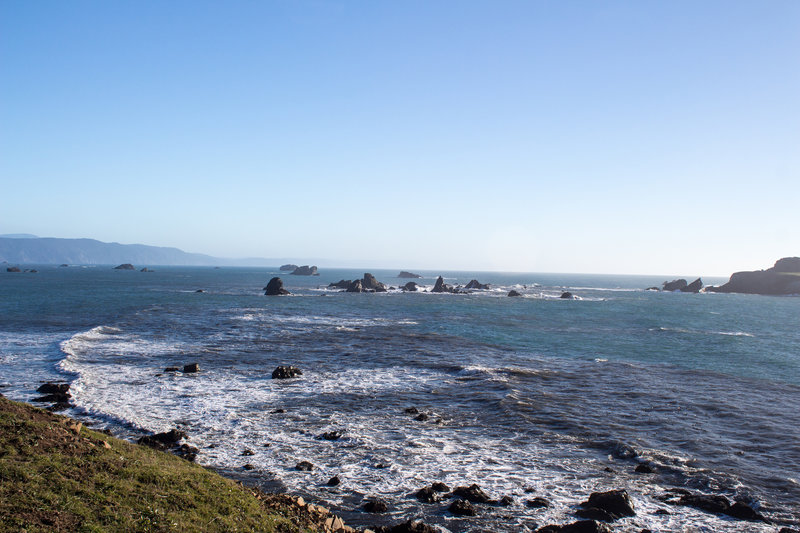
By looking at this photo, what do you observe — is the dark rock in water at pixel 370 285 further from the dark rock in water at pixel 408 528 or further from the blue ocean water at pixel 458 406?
the dark rock in water at pixel 408 528

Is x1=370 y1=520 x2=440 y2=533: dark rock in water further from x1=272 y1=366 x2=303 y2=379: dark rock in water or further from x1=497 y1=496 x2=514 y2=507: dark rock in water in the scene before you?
x1=272 y1=366 x2=303 y2=379: dark rock in water

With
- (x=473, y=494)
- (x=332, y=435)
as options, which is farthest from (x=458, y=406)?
(x=473, y=494)

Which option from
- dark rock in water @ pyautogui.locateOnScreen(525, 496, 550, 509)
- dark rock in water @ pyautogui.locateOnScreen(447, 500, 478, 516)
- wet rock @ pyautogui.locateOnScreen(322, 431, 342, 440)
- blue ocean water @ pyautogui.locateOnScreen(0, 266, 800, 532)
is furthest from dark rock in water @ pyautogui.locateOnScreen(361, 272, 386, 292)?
dark rock in water @ pyautogui.locateOnScreen(447, 500, 478, 516)

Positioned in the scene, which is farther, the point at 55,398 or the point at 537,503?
the point at 55,398

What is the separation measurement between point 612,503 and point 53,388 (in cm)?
3128

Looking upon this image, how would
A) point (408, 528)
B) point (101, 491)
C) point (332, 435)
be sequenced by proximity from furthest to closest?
point (332, 435) < point (408, 528) < point (101, 491)

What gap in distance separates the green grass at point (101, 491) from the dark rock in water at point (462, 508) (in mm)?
5709

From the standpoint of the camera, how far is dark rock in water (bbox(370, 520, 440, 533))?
15289mm

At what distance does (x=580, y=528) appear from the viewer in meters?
15.7

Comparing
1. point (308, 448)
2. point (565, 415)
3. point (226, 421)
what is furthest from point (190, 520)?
point (565, 415)

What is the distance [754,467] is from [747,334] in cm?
5756

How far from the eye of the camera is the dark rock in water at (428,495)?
17.8 metres

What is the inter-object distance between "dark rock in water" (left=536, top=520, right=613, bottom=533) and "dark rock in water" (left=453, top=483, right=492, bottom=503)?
2.47 meters

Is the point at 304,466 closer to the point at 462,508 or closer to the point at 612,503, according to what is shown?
the point at 462,508
